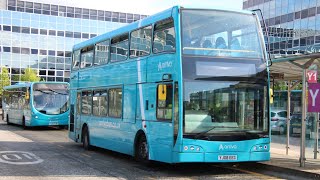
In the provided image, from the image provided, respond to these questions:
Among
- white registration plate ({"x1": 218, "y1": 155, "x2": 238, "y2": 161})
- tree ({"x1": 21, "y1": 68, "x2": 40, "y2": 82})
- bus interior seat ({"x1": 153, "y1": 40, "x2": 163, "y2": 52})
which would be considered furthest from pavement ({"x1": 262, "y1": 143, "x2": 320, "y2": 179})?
tree ({"x1": 21, "y1": 68, "x2": 40, "y2": 82})

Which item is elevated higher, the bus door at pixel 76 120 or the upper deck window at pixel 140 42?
the upper deck window at pixel 140 42

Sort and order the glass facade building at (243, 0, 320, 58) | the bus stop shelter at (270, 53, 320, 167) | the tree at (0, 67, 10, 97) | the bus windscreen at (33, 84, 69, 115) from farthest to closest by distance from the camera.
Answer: the tree at (0, 67, 10, 97) < the glass facade building at (243, 0, 320, 58) < the bus windscreen at (33, 84, 69, 115) < the bus stop shelter at (270, 53, 320, 167)

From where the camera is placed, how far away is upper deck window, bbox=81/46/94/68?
54.2 ft

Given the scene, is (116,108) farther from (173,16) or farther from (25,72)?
(25,72)

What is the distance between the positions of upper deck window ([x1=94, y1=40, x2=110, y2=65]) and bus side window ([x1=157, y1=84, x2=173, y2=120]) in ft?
13.9

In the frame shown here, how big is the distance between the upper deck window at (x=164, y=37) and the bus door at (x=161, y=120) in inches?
34.0

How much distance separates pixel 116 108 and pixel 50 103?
49.4ft

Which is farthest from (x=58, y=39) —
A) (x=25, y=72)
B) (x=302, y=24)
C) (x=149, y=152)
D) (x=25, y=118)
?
(x=149, y=152)

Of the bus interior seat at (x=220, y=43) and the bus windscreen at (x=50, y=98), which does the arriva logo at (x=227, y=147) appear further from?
the bus windscreen at (x=50, y=98)

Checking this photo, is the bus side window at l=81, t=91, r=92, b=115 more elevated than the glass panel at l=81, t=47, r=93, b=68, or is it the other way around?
the glass panel at l=81, t=47, r=93, b=68

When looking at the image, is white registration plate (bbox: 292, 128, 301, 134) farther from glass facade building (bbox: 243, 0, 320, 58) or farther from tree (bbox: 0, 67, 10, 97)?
tree (bbox: 0, 67, 10, 97)

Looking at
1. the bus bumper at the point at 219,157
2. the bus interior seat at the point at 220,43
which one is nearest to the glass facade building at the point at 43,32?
the bus interior seat at the point at 220,43

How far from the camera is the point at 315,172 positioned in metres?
10.2

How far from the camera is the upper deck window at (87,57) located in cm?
1653
